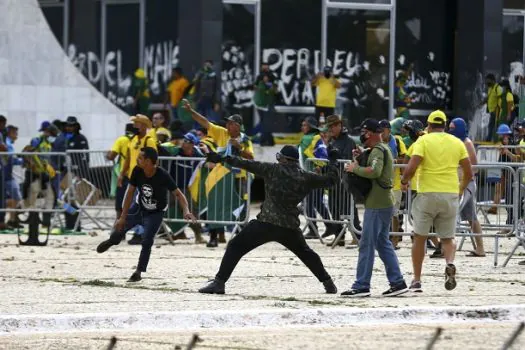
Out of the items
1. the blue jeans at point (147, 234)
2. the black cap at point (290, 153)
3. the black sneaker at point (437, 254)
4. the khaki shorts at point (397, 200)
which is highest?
the black cap at point (290, 153)

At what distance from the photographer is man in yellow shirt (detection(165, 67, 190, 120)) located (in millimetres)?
30641

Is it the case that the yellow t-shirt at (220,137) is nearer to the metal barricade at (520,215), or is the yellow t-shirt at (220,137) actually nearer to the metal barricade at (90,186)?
the metal barricade at (90,186)

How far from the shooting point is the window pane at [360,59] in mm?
32812

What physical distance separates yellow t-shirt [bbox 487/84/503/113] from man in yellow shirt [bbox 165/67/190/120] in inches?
259

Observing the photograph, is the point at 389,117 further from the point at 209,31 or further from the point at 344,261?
the point at 344,261

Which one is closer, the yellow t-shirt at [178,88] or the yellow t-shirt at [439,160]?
the yellow t-shirt at [439,160]

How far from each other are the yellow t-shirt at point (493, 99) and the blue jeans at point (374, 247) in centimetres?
1834

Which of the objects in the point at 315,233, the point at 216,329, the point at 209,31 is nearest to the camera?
the point at 216,329

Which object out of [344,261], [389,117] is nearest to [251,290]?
[344,261]

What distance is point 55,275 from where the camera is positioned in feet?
54.3

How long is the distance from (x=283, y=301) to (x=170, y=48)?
1789cm

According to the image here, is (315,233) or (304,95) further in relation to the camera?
(304,95)

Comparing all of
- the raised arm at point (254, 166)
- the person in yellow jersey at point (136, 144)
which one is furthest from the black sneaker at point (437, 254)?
the raised arm at point (254, 166)

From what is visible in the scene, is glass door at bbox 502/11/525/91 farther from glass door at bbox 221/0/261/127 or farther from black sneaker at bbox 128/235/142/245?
black sneaker at bbox 128/235/142/245
